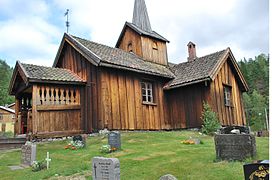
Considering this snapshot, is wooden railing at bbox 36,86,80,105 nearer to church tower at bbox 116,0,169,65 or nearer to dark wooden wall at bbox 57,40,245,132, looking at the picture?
dark wooden wall at bbox 57,40,245,132

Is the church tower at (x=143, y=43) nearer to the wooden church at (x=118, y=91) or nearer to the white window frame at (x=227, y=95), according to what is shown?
the wooden church at (x=118, y=91)

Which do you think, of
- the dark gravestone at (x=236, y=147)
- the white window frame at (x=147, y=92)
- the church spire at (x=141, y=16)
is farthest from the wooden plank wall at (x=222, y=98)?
the dark gravestone at (x=236, y=147)

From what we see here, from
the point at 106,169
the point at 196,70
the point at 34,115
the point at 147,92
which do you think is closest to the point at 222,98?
the point at 196,70

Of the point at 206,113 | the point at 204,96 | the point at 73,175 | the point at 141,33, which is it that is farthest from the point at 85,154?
the point at 141,33

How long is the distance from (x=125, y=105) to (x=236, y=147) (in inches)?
361

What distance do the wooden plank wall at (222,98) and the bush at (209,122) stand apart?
1033 mm

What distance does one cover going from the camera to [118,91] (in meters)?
16.5

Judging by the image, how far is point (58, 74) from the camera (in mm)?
16266

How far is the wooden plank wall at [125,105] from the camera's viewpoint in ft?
51.4

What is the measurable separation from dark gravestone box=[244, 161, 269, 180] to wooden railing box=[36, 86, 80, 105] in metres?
11.9

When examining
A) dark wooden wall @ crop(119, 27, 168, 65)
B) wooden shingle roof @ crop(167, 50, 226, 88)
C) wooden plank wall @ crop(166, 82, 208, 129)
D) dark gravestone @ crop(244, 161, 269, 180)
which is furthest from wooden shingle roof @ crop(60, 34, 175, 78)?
dark gravestone @ crop(244, 161, 269, 180)

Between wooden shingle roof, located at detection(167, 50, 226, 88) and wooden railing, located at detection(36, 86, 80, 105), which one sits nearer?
wooden railing, located at detection(36, 86, 80, 105)

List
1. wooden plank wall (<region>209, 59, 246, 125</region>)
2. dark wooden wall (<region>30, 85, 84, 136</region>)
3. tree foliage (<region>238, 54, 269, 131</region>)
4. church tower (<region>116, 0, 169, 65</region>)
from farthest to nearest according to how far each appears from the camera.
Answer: tree foliage (<region>238, 54, 269, 131</region>), church tower (<region>116, 0, 169, 65</region>), wooden plank wall (<region>209, 59, 246, 125</region>), dark wooden wall (<region>30, 85, 84, 136</region>)

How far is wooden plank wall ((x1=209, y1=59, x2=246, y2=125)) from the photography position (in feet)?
59.3
